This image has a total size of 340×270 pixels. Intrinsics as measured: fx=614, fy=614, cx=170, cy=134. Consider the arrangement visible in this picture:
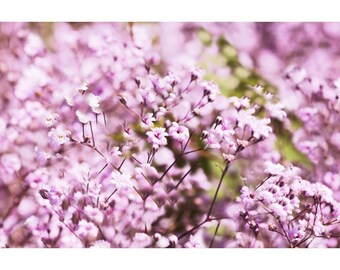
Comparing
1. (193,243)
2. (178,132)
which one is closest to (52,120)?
(178,132)

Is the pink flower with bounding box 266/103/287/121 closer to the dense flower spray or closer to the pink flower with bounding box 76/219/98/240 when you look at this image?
the dense flower spray

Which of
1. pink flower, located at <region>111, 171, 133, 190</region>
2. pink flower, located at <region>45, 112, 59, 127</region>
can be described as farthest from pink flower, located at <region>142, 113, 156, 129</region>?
pink flower, located at <region>45, 112, 59, 127</region>

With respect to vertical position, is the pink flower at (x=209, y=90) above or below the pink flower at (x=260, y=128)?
above

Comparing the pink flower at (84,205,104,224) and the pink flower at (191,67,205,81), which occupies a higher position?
the pink flower at (191,67,205,81)

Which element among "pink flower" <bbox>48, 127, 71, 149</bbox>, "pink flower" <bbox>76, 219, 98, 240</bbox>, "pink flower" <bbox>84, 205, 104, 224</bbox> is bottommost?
"pink flower" <bbox>76, 219, 98, 240</bbox>

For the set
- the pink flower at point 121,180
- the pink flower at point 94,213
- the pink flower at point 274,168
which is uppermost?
the pink flower at point 274,168

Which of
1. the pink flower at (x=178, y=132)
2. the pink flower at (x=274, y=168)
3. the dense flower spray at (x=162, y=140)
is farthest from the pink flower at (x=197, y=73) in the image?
the pink flower at (x=274, y=168)

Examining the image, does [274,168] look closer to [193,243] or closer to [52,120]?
[193,243]

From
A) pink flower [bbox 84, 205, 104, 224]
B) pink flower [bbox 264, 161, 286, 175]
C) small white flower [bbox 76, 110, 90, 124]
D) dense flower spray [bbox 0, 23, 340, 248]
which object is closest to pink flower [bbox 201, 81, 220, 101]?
dense flower spray [bbox 0, 23, 340, 248]

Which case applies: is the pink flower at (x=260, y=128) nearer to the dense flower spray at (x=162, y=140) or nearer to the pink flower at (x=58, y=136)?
the dense flower spray at (x=162, y=140)

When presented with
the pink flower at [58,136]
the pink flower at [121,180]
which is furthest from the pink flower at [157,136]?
the pink flower at [58,136]

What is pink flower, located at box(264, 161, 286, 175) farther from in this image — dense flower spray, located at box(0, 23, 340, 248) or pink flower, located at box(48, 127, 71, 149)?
pink flower, located at box(48, 127, 71, 149)

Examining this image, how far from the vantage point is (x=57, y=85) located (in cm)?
183
